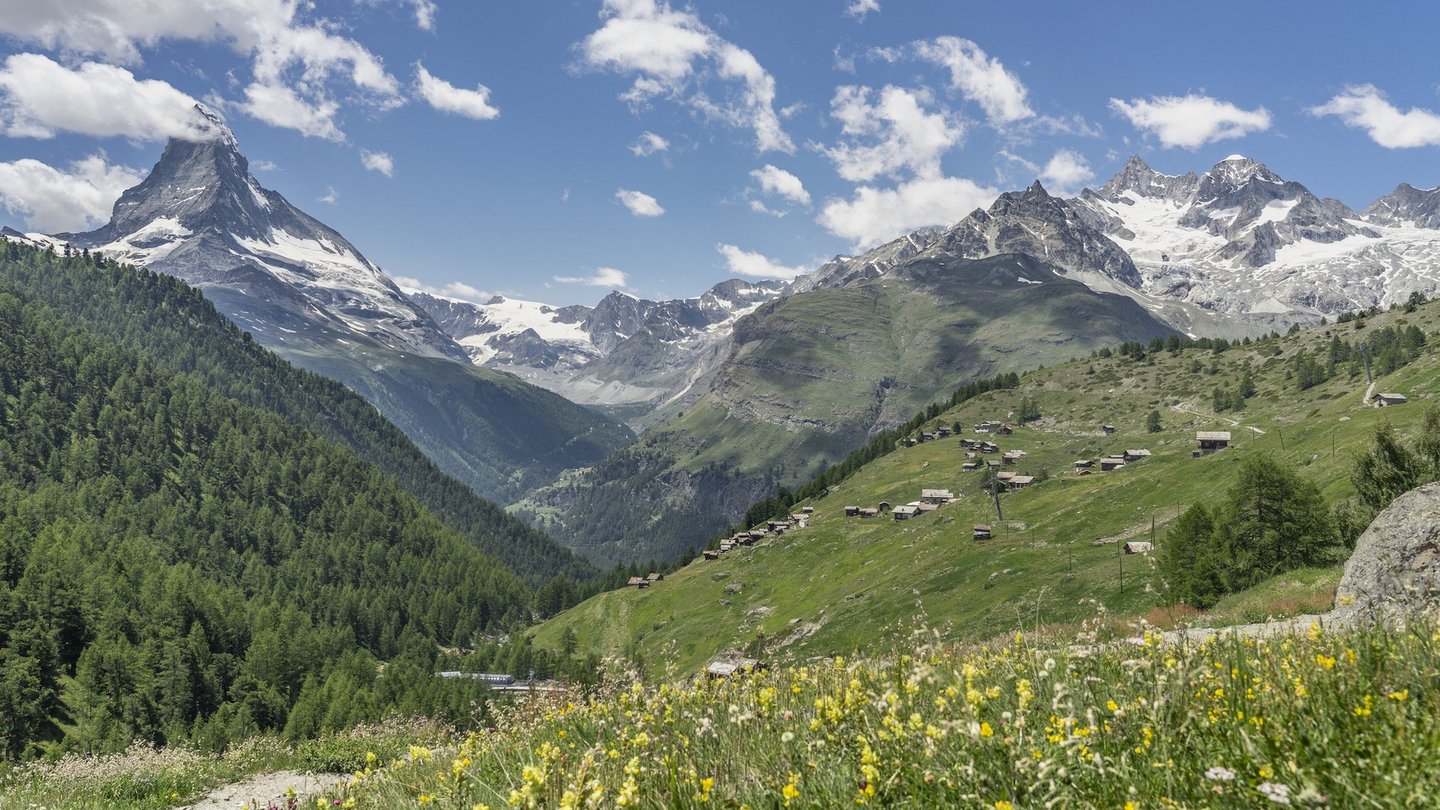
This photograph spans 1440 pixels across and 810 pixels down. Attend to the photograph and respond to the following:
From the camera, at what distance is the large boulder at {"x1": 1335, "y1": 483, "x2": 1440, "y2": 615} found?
1669cm

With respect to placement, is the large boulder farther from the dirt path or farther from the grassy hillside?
the dirt path

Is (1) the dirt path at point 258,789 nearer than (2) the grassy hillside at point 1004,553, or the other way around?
(1) the dirt path at point 258,789

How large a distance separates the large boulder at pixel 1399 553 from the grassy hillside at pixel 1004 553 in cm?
603

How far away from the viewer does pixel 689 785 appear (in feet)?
17.1

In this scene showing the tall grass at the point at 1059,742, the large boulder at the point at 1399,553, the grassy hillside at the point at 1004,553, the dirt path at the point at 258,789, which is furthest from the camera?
the grassy hillside at the point at 1004,553

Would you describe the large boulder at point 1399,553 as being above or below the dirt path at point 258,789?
above

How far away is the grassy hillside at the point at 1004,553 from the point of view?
60.8 metres

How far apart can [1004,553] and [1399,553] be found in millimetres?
70783

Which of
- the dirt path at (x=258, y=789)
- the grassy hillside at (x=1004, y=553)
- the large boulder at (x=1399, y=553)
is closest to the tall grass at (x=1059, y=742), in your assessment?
the grassy hillside at (x=1004, y=553)

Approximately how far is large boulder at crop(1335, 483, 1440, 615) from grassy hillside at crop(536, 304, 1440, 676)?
19.8ft

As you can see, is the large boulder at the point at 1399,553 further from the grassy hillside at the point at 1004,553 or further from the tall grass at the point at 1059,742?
the tall grass at the point at 1059,742

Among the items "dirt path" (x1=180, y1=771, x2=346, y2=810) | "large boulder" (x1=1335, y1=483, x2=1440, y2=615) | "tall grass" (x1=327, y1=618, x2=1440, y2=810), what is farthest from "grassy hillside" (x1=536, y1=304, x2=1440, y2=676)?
"dirt path" (x1=180, y1=771, x2=346, y2=810)

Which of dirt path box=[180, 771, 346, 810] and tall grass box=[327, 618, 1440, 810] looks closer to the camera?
tall grass box=[327, 618, 1440, 810]

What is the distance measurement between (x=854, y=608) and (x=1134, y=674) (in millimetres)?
87892
